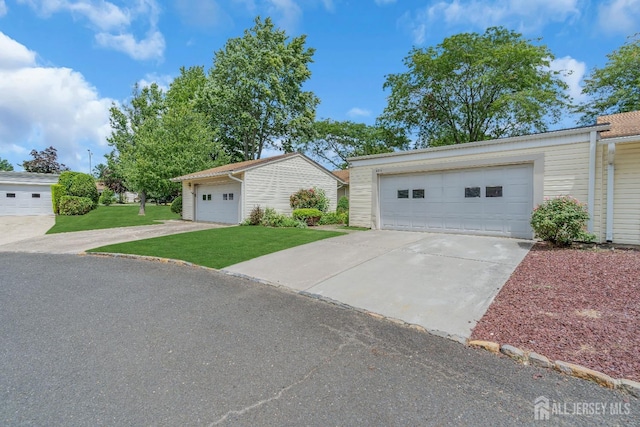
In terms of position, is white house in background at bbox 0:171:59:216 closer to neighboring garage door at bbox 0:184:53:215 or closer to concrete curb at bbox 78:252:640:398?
neighboring garage door at bbox 0:184:53:215

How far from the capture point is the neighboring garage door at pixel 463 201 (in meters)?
8.58

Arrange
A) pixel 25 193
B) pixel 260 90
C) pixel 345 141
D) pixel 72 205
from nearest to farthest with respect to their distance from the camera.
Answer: pixel 72 205, pixel 25 193, pixel 260 90, pixel 345 141

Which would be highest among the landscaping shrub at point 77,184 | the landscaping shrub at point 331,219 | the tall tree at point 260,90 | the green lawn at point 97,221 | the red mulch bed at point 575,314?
the tall tree at point 260,90

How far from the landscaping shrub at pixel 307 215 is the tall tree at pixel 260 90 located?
55.9 feet

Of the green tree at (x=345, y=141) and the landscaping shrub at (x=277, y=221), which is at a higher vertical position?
the green tree at (x=345, y=141)

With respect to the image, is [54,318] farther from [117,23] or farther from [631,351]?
[117,23]

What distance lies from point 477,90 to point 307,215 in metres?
15.8

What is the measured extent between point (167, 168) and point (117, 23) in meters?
9.88

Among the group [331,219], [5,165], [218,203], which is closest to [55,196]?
[218,203]

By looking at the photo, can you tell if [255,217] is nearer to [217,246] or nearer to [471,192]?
[217,246]

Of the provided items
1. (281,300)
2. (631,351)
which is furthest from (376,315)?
(631,351)

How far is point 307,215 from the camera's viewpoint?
14516 mm

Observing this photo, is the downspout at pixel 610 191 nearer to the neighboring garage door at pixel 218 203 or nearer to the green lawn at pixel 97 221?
the neighboring garage door at pixel 218 203

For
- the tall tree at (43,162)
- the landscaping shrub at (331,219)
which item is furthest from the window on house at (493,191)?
the tall tree at (43,162)
